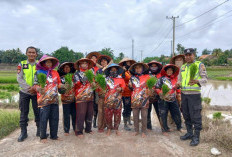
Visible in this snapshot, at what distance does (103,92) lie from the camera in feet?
15.6

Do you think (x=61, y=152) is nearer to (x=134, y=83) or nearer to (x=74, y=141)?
(x=74, y=141)

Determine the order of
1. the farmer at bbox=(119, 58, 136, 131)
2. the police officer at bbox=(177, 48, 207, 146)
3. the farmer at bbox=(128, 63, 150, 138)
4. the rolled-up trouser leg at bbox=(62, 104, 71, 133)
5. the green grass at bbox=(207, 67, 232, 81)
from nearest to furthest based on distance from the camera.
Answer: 1. the police officer at bbox=(177, 48, 207, 146)
2. the farmer at bbox=(128, 63, 150, 138)
3. the rolled-up trouser leg at bbox=(62, 104, 71, 133)
4. the farmer at bbox=(119, 58, 136, 131)
5. the green grass at bbox=(207, 67, 232, 81)

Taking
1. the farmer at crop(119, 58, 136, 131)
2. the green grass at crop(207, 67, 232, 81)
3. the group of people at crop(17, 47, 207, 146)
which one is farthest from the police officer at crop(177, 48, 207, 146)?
the green grass at crop(207, 67, 232, 81)

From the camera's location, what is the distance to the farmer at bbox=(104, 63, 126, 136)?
15.1 ft

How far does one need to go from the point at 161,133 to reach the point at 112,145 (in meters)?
1.61

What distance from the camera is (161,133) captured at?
5004 millimetres

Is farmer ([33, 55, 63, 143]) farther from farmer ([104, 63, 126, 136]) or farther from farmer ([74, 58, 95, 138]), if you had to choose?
farmer ([104, 63, 126, 136])

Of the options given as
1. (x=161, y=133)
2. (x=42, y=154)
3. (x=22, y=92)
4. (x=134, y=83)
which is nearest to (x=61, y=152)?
(x=42, y=154)

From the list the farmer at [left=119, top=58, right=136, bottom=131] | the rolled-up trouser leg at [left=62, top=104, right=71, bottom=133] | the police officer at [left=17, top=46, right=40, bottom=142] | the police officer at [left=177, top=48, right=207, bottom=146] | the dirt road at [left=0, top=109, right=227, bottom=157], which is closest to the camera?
the dirt road at [left=0, top=109, right=227, bottom=157]

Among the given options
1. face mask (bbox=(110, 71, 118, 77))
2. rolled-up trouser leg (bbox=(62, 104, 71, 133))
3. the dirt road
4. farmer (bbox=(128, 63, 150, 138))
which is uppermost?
face mask (bbox=(110, 71, 118, 77))

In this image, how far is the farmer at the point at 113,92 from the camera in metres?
4.60

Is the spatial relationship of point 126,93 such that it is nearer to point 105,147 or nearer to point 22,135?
point 105,147

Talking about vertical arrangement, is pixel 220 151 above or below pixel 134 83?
below

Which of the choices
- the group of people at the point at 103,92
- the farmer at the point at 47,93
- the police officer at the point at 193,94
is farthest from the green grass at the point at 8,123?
the police officer at the point at 193,94
